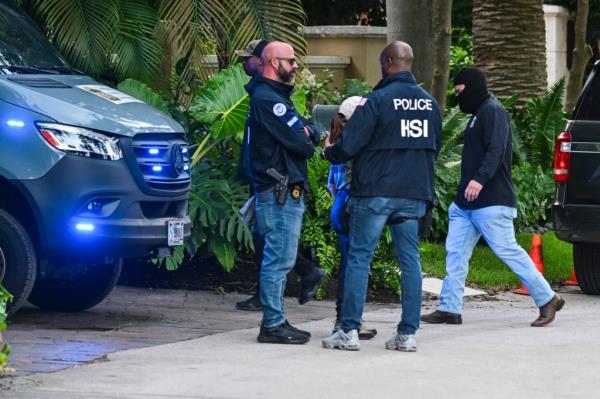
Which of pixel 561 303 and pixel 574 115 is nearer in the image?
pixel 561 303

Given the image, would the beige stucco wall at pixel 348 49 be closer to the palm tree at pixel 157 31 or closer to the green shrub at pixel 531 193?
the green shrub at pixel 531 193

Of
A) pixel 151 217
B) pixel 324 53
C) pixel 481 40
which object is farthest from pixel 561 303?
pixel 324 53

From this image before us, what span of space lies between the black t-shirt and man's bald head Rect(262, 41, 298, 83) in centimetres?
162

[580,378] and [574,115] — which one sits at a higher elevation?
[574,115]

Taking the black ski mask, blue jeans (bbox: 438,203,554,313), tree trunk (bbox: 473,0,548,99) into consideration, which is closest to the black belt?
blue jeans (bbox: 438,203,554,313)

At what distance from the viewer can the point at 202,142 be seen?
11.8m

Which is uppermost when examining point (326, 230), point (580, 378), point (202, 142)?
point (202, 142)

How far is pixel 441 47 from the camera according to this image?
50.0 ft

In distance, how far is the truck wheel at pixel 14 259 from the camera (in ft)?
30.1

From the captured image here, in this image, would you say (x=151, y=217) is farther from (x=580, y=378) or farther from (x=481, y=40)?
(x=481, y=40)

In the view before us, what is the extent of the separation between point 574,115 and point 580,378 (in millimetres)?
4194

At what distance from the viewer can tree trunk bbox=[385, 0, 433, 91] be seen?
15.1 metres

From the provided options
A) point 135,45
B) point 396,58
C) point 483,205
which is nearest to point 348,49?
point 135,45

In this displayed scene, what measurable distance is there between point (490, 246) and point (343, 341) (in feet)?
5.87
